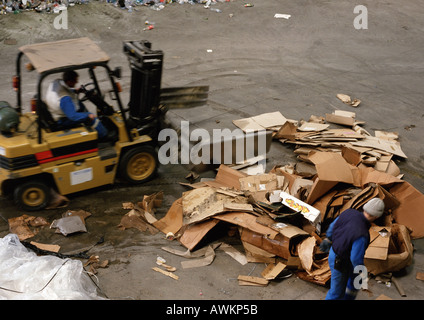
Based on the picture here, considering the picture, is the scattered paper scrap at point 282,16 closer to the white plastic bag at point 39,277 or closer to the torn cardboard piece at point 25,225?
the torn cardboard piece at point 25,225

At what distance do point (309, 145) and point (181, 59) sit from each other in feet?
17.6

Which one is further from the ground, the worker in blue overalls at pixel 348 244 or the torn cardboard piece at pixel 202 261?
the worker in blue overalls at pixel 348 244

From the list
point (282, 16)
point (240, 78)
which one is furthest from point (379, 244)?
point (282, 16)

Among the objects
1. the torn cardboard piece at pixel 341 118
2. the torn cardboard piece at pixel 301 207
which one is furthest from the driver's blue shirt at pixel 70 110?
the torn cardboard piece at pixel 341 118

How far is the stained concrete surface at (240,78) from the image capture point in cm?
559

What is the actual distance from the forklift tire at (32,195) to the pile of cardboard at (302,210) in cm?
169

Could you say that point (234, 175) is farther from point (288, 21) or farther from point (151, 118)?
point (288, 21)

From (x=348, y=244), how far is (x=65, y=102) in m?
4.11

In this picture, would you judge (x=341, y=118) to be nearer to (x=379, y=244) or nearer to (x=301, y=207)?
(x=301, y=207)

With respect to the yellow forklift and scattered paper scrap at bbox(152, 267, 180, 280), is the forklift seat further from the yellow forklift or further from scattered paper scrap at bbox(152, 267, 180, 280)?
scattered paper scrap at bbox(152, 267, 180, 280)

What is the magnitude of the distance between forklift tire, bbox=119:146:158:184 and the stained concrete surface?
173mm

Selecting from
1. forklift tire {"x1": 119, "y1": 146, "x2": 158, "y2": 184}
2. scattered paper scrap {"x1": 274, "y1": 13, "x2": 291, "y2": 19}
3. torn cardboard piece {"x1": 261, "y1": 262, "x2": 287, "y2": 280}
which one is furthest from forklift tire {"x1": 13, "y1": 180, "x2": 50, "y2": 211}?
scattered paper scrap {"x1": 274, "y1": 13, "x2": 291, "y2": 19}

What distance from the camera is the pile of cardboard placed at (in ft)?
18.7

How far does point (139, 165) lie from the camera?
7211 millimetres
